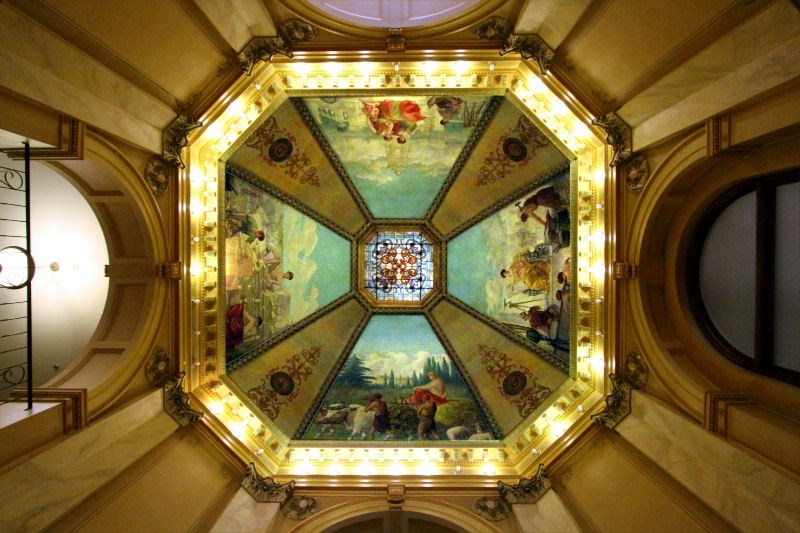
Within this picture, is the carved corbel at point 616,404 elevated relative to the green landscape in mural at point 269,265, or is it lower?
lower

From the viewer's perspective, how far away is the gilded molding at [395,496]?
7.74 meters

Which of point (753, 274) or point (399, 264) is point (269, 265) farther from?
point (753, 274)

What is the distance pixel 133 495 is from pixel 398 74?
7168mm

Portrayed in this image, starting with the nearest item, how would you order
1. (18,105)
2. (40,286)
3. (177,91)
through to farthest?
(18,105), (177,91), (40,286)

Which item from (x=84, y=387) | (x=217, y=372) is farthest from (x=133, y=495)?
(x=217, y=372)

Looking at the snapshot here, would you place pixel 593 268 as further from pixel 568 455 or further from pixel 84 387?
pixel 84 387

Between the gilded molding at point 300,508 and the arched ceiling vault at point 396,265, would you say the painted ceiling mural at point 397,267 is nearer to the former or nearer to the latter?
the arched ceiling vault at point 396,265

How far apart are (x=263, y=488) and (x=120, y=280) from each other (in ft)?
13.4

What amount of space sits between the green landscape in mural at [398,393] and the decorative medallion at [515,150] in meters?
4.16

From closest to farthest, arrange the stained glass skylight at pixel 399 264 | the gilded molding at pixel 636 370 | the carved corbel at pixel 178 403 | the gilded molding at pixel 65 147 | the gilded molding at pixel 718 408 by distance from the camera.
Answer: the gilded molding at pixel 65 147
the gilded molding at pixel 718 408
the gilded molding at pixel 636 370
the carved corbel at pixel 178 403
the stained glass skylight at pixel 399 264

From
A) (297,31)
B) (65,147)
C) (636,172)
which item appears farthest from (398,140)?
(65,147)

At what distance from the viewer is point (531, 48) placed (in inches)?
266

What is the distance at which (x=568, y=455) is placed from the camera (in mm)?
7555

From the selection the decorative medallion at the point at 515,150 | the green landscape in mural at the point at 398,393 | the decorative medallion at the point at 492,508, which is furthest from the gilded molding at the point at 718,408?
the decorative medallion at the point at 515,150
